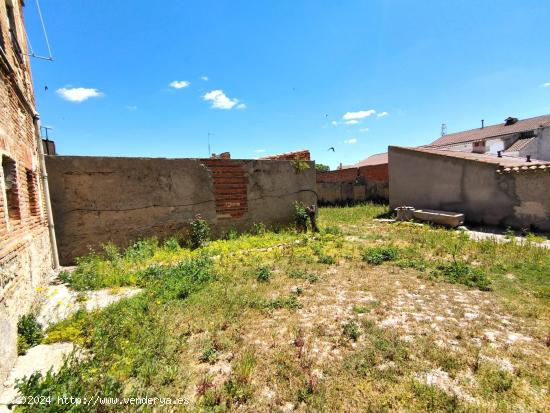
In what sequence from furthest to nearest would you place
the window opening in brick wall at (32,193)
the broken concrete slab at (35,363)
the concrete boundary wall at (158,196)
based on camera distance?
Answer: 1. the concrete boundary wall at (158,196)
2. the window opening in brick wall at (32,193)
3. the broken concrete slab at (35,363)

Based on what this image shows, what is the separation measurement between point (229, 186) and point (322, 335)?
239 inches

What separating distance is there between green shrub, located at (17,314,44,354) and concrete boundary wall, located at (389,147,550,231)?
11944 mm

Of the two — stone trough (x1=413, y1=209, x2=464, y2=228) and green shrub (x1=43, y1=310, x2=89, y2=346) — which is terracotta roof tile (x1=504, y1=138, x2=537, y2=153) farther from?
green shrub (x1=43, y1=310, x2=89, y2=346)

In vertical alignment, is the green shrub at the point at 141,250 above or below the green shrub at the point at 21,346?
above

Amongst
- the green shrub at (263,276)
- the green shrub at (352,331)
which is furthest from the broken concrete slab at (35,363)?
the green shrub at (352,331)

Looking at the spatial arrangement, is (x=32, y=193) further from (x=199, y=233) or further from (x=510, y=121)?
(x=510, y=121)

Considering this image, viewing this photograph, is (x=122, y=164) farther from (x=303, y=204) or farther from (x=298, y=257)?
(x=303, y=204)

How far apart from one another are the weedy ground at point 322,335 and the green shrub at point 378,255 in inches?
2.8

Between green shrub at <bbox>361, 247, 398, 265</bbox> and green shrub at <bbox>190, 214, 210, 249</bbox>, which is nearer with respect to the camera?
green shrub at <bbox>361, 247, 398, 265</bbox>

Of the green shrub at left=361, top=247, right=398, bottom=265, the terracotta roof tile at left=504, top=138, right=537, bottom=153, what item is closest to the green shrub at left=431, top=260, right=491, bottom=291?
the green shrub at left=361, top=247, right=398, bottom=265

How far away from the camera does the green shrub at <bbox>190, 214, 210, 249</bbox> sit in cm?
767

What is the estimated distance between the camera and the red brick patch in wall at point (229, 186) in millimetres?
8266

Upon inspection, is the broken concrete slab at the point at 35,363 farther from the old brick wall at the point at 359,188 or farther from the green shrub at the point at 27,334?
the old brick wall at the point at 359,188

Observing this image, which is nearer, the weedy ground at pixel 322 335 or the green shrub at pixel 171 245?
the weedy ground at pixel 322 335
